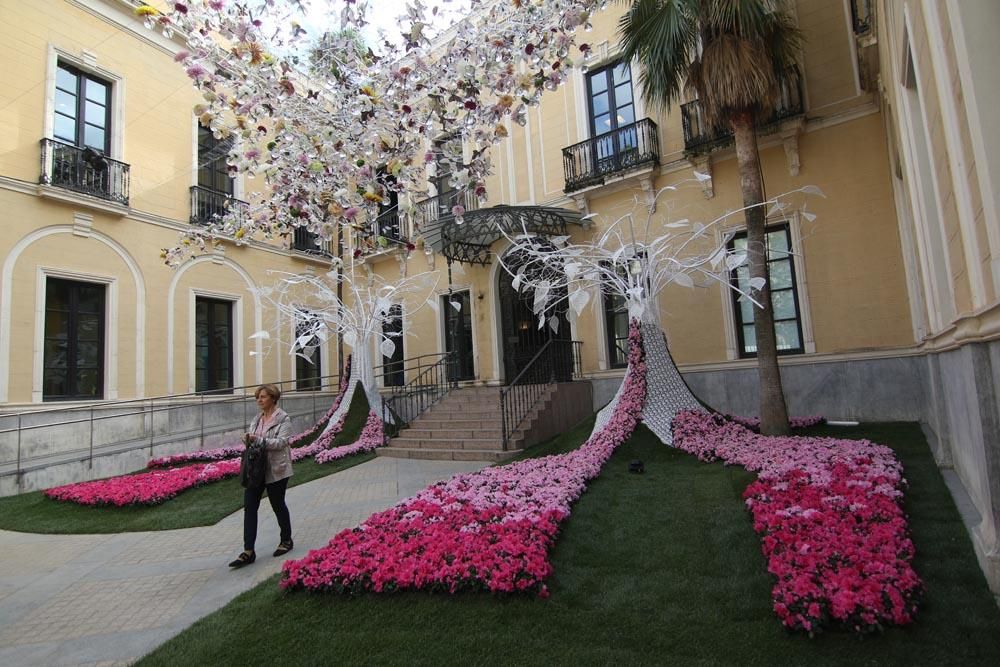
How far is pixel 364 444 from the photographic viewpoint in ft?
34.9

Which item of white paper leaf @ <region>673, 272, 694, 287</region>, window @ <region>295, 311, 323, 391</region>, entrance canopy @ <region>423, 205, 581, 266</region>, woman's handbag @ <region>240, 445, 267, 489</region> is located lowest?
woman's handbag @ <region>240, 445, 267, 489</region>

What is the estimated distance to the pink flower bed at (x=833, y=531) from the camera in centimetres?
293

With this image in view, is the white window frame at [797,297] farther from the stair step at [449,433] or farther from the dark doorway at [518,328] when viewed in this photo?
the stair step at [449,433]

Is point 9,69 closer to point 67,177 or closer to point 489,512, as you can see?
point 67,177

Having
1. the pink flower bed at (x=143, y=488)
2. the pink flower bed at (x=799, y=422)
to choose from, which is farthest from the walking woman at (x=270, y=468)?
the pink flower bed at (x=799, y=422)

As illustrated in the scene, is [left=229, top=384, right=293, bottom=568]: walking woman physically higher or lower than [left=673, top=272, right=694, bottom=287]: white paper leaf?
lower

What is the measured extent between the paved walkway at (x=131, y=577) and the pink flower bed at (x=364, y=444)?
81.0 inches

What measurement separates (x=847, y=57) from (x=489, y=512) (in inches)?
409

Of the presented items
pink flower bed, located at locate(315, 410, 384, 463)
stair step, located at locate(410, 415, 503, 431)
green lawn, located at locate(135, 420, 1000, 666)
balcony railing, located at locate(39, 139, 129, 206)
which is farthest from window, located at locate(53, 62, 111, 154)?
green lawn, located at locate(135, 420, 1000, 666)

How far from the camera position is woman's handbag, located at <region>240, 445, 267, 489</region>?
4.92 metres

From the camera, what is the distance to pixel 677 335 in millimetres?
11484

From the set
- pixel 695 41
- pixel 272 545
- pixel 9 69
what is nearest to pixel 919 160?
pixel 695 41

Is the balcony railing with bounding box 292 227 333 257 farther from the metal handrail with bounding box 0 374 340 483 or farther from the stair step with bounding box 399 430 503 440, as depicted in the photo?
the stair step with bounding box 399 430 503 440

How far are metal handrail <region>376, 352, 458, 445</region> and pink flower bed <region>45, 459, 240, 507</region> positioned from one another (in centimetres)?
300
